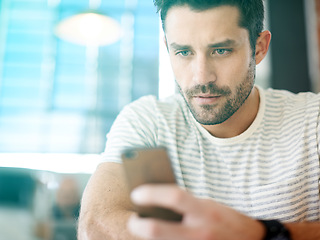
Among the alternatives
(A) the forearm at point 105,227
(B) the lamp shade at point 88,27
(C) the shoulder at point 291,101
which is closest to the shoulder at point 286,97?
(C) the shoulder at point 291,101

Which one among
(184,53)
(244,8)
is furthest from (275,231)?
(244,8)

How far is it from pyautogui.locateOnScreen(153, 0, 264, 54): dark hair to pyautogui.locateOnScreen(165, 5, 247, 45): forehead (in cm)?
1

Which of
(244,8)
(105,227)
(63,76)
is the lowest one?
(105,227)

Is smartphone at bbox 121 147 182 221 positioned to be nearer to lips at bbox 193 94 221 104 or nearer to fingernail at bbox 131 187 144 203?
fingernail at bbox 131 187 144 203

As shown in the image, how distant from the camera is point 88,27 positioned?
8.50 ft

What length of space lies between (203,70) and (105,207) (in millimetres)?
470

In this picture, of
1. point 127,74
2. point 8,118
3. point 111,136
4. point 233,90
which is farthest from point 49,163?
point 233,90

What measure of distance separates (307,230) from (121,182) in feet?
1.56

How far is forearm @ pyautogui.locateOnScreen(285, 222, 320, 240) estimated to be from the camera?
651 millimetres

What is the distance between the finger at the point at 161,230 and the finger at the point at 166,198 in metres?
0.02

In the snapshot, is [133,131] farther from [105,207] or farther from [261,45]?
[261,45]

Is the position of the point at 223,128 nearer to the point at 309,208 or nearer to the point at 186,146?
the point at 186,146

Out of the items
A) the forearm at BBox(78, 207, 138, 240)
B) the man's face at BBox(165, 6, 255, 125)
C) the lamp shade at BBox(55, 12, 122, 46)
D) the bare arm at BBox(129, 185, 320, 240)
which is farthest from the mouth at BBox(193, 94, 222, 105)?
the lamp shade at BBox(55, 12, 122, 46)

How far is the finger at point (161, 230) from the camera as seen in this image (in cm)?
45
